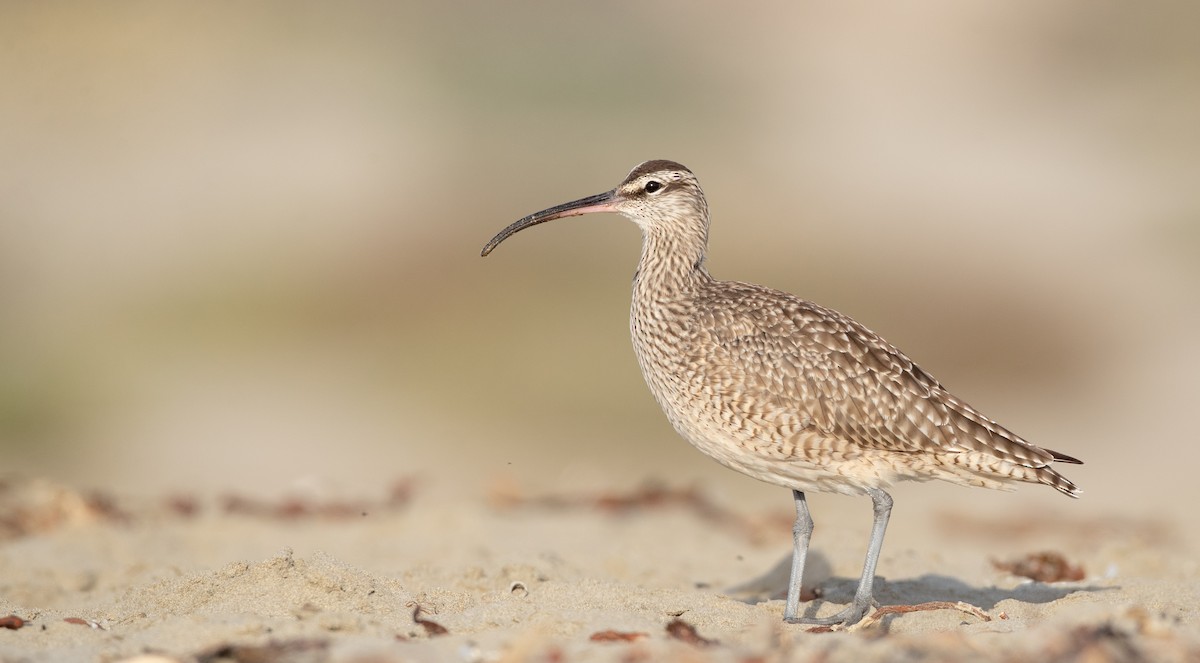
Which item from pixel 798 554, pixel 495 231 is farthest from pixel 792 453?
pixel 495 231

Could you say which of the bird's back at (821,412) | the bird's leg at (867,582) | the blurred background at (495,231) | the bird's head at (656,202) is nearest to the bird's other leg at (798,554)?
the bird's leg at (867,582)

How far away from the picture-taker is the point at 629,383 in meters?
20.4

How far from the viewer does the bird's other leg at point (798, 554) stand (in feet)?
25.2

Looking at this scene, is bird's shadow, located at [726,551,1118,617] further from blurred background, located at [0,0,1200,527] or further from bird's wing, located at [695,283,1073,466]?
blurred background, located at [0,0,1200,527]

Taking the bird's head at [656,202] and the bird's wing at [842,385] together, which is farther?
the bird's head at [656,202]

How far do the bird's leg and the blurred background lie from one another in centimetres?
551

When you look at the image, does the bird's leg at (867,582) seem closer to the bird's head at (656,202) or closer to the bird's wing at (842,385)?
the bird's wing at (842,385)

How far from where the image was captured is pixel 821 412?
7.70 metres

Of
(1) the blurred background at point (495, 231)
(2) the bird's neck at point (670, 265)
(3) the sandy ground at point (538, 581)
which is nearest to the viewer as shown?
(3) the sandy ground at point (538, 581)

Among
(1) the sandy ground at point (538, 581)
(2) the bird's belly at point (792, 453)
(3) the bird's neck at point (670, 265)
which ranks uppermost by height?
(3) the bird's neck at point (670, 265)

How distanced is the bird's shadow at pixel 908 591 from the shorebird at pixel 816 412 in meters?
0.56

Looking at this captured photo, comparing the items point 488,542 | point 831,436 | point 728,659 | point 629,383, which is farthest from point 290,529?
point 629,383

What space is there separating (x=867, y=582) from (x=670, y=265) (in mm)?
2401

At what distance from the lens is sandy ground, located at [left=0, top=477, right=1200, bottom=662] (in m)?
5.78
